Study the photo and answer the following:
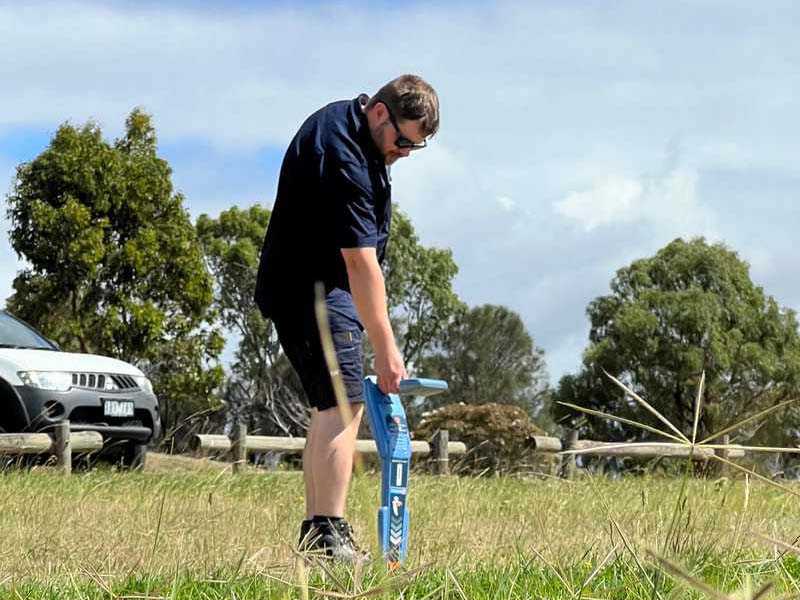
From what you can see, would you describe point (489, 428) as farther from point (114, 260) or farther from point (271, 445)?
point (114, 260)

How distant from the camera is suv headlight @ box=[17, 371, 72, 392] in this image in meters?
11.7

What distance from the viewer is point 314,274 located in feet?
15.3

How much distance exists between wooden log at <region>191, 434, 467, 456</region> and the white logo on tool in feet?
26.7

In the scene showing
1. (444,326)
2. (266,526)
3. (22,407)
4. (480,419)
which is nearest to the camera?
(266,526)

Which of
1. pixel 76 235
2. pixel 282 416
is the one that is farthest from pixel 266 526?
pixel 282 416

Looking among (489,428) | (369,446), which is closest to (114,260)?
(489,428)

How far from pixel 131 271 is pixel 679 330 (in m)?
19.1

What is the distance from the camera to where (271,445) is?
15.0 metres

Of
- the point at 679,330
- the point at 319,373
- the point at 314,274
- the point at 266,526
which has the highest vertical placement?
the point at 679,330

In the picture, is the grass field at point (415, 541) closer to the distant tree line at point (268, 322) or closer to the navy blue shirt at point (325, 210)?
the navy blue shirt at point (325, 210)

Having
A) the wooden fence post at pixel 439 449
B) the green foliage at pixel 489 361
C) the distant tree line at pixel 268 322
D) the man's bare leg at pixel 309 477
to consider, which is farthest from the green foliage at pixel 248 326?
the man's bare leg at pixel 309 477

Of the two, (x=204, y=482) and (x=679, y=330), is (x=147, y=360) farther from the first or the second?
(x=204, y=482)

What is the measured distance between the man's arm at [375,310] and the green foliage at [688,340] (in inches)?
1347

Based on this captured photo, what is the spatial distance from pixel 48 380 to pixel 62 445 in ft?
1.96
